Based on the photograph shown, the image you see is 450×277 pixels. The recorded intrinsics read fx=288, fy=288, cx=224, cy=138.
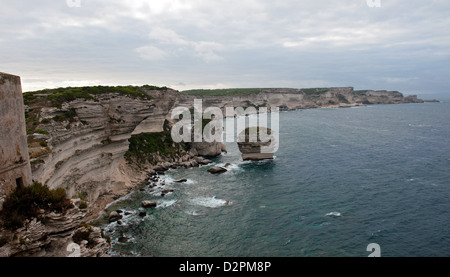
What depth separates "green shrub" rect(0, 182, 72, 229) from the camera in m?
14.1

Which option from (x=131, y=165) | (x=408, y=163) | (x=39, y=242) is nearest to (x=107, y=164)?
(x=131, y=165)

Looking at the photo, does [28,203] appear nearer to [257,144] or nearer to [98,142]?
[98,142]

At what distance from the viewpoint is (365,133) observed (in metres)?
81.1

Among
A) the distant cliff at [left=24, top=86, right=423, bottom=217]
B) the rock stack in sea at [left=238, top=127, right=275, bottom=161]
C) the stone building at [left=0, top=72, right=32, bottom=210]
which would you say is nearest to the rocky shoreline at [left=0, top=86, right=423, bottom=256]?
the distant cliff at [left=24, top=86, right=423, bottom=217]

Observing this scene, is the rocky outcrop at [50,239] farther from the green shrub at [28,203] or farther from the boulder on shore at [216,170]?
the boulder on shore at [216,170]

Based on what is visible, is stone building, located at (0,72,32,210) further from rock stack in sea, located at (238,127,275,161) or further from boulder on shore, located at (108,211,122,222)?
rock stack in sea, located at (238,127,275,161)

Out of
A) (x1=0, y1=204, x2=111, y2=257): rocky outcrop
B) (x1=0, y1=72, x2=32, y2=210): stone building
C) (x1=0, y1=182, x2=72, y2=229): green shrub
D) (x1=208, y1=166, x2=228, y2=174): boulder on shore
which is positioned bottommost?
(x1=208, y1=166, x2=228, y2=174): boulder on shore

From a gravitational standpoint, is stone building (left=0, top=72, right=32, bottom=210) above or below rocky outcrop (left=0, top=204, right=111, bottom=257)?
above

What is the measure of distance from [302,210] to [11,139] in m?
26.8

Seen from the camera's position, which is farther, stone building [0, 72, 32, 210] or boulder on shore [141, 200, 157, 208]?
boulder on shore [141, 200, 157, 208]

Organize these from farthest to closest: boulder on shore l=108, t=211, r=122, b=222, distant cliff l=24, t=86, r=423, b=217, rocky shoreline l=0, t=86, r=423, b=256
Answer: boulder on shore l=108, t=211, r=122, b=222 → distant cliff l=24, t=86, r=423, b=217 → rocky shoreline l=0, t=86, r=423, b=256

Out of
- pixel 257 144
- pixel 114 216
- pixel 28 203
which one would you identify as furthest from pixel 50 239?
pixel 257 144

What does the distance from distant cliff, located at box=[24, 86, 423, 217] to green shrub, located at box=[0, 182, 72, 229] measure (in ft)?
18.2
